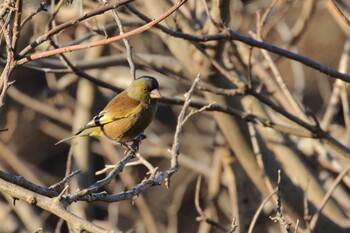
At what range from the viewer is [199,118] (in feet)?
33.3

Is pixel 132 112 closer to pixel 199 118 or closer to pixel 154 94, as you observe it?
pixel 154 94

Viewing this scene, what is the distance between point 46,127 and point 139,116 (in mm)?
4536

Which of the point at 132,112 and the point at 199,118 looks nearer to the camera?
the point at 132,112

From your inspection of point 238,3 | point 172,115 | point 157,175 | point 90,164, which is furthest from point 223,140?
point 172,115

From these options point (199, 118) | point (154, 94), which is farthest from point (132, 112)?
point (199, 118)

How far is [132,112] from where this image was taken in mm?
4918

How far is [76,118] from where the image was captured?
7359mm

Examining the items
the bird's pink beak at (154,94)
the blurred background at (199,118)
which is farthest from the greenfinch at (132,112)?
the blurred background at (199,118)

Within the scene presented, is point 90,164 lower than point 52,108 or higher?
lower

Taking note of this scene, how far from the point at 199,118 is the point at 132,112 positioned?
5265 mm

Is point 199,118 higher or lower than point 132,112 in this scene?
higher

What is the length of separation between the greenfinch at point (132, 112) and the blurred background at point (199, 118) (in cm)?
14

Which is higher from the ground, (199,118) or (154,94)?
(199,118)

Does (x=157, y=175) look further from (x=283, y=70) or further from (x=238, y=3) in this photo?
(x=283, y=70)
